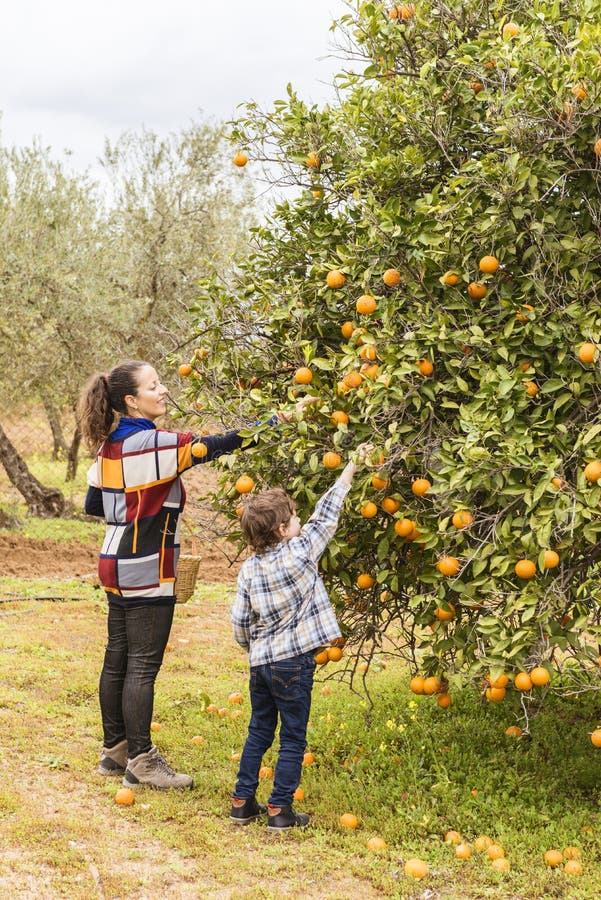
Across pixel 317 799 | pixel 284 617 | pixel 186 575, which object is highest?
pixel 284 617

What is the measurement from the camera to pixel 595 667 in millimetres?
3465

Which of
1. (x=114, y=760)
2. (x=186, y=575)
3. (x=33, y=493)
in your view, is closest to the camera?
(x=114, y=760)

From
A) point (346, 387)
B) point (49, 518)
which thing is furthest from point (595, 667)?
point (49, 518)

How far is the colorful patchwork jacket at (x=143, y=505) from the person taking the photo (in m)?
4.09

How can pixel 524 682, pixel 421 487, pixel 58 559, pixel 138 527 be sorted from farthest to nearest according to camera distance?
1. pixel 58 559
2. pixel 138 527
3. pixel 421 487
4. pixel 524 682

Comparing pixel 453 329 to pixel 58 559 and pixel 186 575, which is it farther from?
pixel 58 559

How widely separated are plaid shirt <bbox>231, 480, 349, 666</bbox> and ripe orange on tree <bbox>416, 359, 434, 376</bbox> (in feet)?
2.19

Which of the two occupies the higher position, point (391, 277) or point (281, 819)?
point (391, 277)

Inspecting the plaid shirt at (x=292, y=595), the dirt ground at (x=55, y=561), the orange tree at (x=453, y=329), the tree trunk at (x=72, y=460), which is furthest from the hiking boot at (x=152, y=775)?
the tree trunk at (x=72, y=460)

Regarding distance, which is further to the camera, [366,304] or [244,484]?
[244,484]

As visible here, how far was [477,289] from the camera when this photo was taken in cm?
363

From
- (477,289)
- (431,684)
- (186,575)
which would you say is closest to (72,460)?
(186,575)

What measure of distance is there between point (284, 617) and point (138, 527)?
0.87 m

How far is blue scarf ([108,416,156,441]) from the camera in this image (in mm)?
4199
